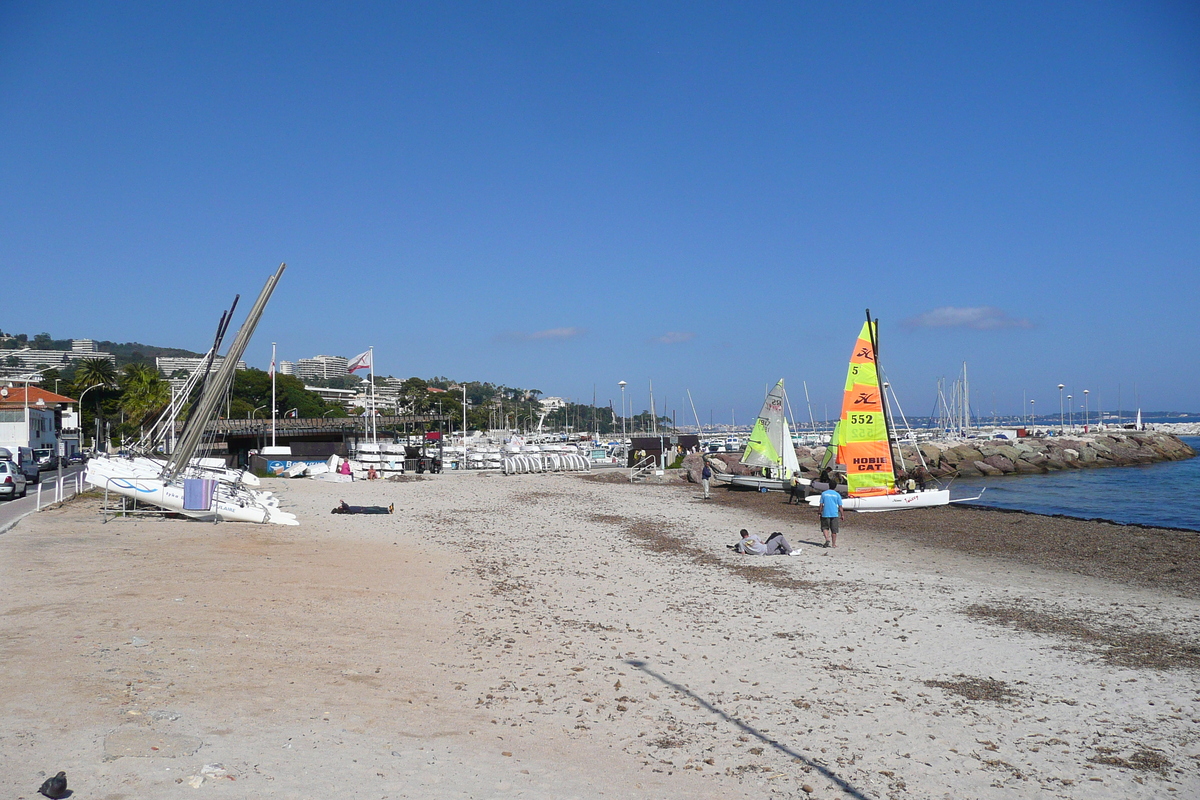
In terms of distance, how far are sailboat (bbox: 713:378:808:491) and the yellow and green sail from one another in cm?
798

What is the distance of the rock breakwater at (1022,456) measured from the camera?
58094 millimetres

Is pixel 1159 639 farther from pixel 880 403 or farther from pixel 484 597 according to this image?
pixel 880 403

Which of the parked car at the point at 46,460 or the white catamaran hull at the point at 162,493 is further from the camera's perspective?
the parked car at the point at 46,460

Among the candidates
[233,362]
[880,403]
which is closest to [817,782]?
[233,362]

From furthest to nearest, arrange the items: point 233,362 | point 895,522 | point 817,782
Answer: point 895,522 < point 233,362 < point 817,782

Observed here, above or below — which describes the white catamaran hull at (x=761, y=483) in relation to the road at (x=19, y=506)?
below

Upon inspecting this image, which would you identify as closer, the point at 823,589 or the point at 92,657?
the point at 92,657

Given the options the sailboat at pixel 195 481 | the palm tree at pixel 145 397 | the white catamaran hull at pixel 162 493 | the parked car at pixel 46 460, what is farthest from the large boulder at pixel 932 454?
the parked car at pixel 46 460

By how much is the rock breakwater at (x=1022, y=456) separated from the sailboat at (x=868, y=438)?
17561 millimetres

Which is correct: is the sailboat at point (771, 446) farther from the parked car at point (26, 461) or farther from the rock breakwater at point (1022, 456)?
the parked car at point (26, 461)

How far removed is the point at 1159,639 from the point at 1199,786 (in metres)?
5.77

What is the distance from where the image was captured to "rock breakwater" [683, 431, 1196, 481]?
58094 mm

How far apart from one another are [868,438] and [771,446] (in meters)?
9.87

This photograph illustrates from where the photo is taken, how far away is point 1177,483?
48.3 meters
